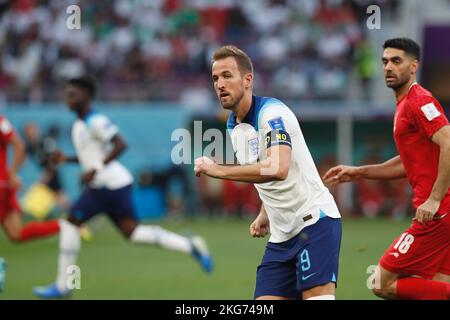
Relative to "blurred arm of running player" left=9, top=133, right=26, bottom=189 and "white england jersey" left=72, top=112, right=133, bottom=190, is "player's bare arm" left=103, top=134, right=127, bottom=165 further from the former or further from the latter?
"blurred arm of running player" left=9, top=133, right=26, bottom=189

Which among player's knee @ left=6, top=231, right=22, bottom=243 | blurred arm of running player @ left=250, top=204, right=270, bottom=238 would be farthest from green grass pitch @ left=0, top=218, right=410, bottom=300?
blurred arm of running player @ left=250, top=204, right=270, bottom=238

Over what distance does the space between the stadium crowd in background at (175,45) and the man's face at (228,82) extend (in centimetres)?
1638

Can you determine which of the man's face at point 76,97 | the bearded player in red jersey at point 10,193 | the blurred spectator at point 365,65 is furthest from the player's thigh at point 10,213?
the blurred spectator at point 365,65

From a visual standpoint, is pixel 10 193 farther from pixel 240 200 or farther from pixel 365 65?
pixel 365 65

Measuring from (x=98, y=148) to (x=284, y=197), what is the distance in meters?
5.70

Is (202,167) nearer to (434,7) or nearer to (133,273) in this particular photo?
(133,273)

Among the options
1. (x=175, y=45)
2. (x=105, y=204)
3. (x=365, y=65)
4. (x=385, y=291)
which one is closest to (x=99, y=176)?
(x=105, y=204)

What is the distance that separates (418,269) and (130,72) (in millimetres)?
17677

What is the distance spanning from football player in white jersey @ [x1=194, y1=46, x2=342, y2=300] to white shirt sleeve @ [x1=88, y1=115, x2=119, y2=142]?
5100 millimetres

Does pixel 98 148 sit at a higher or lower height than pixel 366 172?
higher

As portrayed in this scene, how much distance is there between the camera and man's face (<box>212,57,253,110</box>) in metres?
5.98

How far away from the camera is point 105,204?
36.3 ft

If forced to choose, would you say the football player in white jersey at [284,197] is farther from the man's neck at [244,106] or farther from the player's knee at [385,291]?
the player's knee at [385,291]

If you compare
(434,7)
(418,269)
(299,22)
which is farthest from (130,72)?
(418,269)
